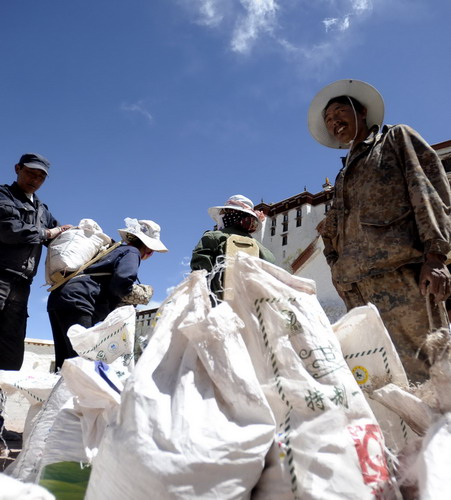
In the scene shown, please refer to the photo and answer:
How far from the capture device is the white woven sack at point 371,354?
128 cm

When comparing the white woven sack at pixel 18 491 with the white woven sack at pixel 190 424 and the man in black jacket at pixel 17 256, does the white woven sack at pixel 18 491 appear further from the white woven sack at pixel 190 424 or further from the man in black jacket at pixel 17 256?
the man in black jacket at pixel 17 256

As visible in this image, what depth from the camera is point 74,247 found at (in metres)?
3.17

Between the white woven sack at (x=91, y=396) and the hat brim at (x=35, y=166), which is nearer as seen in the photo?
the white woven sack at (x=91, y=396)

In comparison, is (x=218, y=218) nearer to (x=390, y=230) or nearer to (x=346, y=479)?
(x=390, y=230)

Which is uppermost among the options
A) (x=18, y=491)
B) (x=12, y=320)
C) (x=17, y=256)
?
(x=17, y=256)

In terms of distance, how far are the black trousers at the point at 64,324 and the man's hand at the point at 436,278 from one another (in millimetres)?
2193

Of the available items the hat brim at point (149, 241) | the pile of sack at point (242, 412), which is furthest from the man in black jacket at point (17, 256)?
the pile of sack at point (242, 412)

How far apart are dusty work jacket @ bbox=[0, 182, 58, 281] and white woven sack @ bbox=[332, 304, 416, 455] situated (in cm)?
251

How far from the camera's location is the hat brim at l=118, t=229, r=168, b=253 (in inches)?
141

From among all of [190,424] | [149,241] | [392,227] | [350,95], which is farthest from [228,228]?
[190,424]

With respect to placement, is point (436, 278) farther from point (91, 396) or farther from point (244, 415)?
point (91, 396)

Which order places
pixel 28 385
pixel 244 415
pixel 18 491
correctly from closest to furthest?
pixel 18 491
pixel 244 415
pixel 28 385

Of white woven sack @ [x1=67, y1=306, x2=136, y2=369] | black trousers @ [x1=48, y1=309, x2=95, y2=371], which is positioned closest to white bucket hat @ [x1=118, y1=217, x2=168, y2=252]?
black trousers @ [x1=48, y1=309, x2=95, y2=371]

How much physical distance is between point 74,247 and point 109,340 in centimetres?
150
